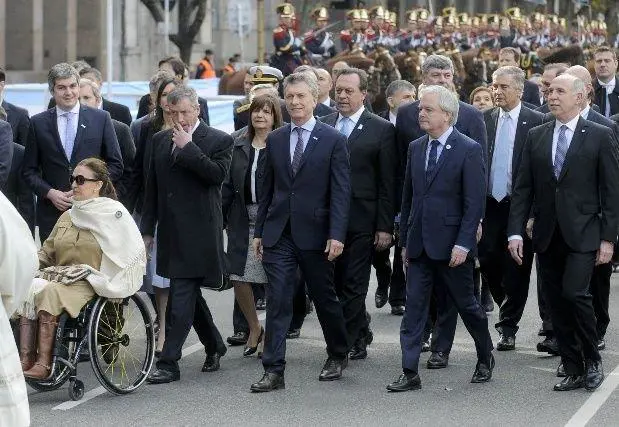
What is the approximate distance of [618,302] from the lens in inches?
552

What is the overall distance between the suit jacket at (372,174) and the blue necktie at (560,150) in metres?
1.31

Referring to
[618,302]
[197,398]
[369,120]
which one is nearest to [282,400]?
[197,398]

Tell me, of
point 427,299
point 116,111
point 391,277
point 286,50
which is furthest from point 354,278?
point 286,50

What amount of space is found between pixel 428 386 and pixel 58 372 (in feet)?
7.00

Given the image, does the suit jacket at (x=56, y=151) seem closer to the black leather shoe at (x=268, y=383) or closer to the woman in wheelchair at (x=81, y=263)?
the woman in wheelchair at (x=81, y=263)

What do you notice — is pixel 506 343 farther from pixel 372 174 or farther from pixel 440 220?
pixel 440 220

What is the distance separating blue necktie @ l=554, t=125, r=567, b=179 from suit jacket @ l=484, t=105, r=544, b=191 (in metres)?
1.28

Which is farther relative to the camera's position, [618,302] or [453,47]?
[453,47]

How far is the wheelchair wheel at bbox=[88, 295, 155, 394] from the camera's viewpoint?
398 inches

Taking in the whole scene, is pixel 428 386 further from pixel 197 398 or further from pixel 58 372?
pixel 58 372

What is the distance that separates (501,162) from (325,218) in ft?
6.69

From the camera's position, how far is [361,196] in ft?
36.8

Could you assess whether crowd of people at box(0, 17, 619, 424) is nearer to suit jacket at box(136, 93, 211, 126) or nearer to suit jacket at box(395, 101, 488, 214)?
suit jacket at box(395, 101, 488, 214)

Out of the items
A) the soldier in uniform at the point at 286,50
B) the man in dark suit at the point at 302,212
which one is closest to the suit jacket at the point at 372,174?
the man in dark suit at the point at 302,212
